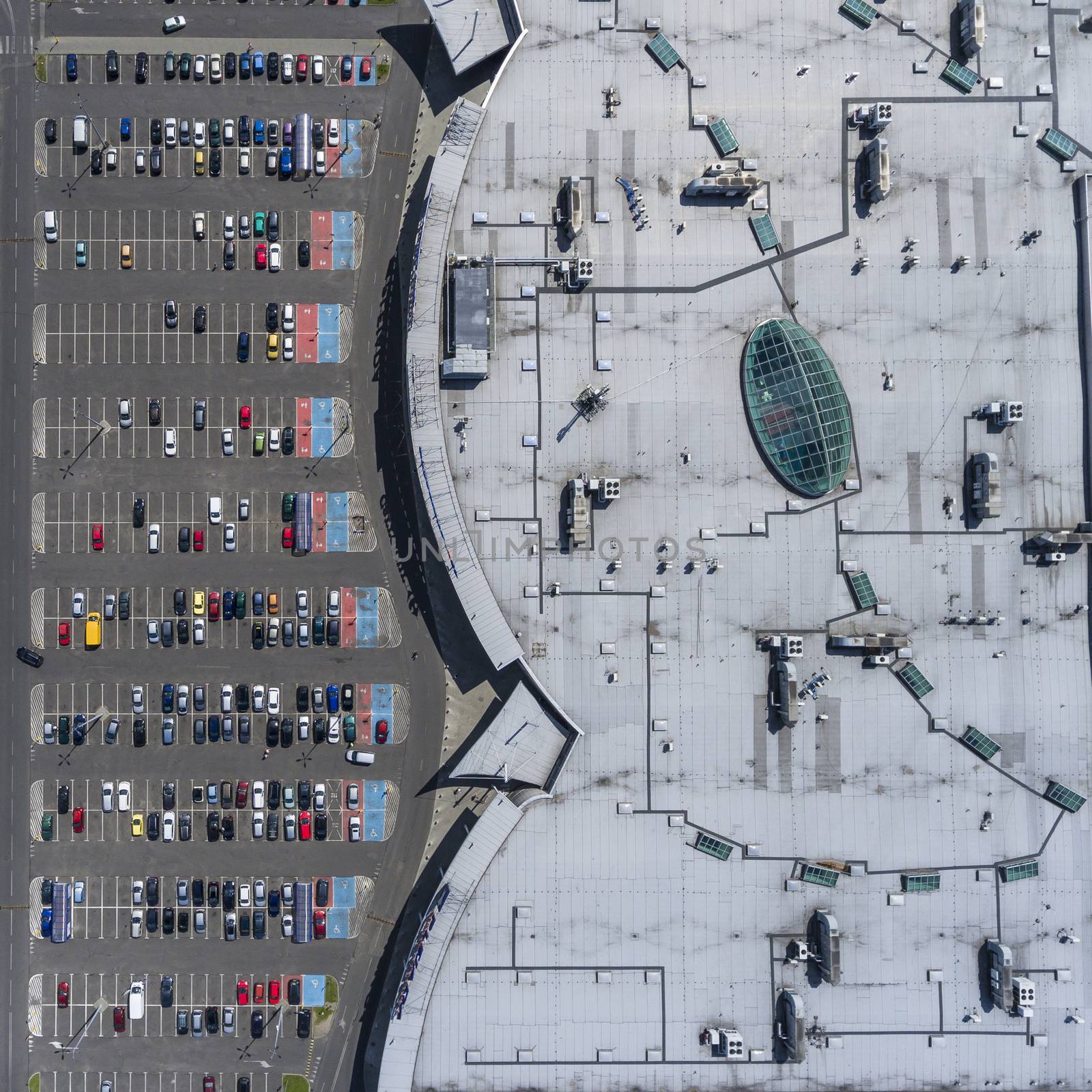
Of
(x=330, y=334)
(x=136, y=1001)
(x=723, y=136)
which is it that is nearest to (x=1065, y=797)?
(x=723, y=136)

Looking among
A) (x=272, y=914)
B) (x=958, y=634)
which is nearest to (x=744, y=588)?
(x=958, y=634)

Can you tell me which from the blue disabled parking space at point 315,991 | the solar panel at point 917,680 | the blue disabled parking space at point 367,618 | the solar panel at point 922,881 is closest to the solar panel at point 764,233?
the solar panel at point 917,680

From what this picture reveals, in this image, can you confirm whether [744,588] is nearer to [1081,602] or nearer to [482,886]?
[1081,602]

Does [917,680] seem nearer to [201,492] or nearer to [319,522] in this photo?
[319,522]

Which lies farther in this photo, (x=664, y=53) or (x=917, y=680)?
(x=917, y=680)

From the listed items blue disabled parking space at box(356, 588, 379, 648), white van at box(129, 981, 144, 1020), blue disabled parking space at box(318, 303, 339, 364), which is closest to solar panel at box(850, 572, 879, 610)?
blue disabled parking space at box(356, 588, 379, 648)

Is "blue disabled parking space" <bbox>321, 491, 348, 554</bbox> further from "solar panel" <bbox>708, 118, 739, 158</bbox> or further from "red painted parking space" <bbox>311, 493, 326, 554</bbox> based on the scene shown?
"solar panel" <bbox>708, 118, 739, 158</bbox>
